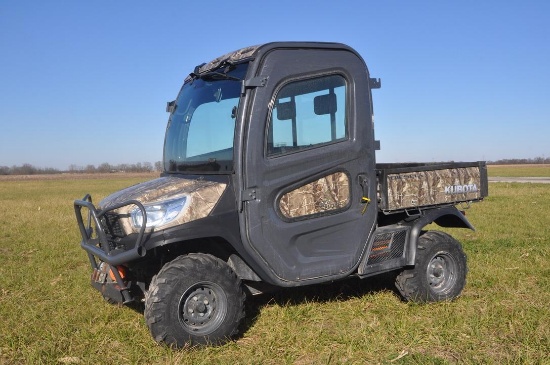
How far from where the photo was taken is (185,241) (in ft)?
14.7

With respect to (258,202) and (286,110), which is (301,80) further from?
(258,202)

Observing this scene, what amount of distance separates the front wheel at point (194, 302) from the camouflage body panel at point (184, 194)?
1.25 feet

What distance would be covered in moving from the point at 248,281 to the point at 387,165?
2.87 m

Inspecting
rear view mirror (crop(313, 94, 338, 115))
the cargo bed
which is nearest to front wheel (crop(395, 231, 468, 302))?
the cargo bed

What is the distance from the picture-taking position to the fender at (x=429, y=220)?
17.3 ft

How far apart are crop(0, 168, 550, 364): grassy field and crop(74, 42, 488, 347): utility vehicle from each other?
0.34m

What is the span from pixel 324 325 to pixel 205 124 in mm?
2186

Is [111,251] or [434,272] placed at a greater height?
[111,251]

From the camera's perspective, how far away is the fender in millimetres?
5277

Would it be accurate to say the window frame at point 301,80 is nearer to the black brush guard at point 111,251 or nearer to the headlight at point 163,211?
the headlight at point 163,211

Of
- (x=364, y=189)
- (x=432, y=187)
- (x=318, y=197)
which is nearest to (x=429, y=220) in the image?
(x=432, y=187)

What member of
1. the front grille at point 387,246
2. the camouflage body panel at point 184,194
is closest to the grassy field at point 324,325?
the front grille at point 387,246

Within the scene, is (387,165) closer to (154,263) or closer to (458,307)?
(458,307)

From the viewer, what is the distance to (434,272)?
5.60 meters
